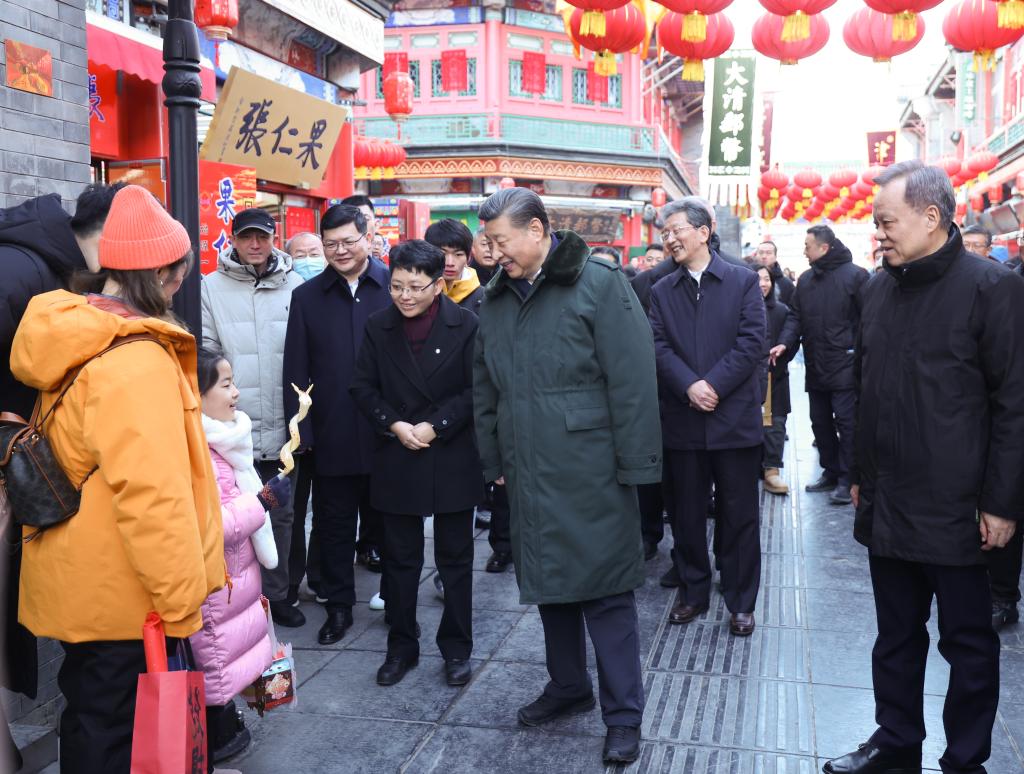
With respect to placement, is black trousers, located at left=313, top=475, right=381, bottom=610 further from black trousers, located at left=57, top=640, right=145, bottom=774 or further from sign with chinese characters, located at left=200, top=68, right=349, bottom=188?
sign with chinese characters, located at left=200, top=68, right=349, bottom=188

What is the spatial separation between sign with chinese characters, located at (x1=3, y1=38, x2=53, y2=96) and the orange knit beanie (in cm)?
158

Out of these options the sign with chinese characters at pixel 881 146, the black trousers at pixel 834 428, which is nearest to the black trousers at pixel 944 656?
the black trousers at pixel 834 428

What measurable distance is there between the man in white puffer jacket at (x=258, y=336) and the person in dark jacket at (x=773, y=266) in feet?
17.7

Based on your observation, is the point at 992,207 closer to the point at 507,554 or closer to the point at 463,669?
the point at 507,554

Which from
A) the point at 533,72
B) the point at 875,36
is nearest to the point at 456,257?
the point at 875,36

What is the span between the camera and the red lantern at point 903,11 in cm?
783

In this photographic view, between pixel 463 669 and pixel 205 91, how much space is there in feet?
21.0

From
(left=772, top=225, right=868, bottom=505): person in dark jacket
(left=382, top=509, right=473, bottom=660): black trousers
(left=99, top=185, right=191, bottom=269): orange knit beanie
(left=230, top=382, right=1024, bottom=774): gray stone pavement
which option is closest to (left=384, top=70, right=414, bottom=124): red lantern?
(left=772, top=225, right=868, bottom=505): person in dark jacket

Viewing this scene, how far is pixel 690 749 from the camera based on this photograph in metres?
3.69

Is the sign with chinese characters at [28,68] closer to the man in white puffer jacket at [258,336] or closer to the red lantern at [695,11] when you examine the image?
the man in white puffer jacket at [258,336]

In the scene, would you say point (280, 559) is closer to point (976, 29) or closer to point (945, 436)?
point (945, 436)

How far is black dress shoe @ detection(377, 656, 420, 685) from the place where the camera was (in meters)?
4.35

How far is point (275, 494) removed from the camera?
3.46 meters

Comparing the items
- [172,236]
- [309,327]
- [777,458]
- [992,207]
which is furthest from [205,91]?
[992,207]
